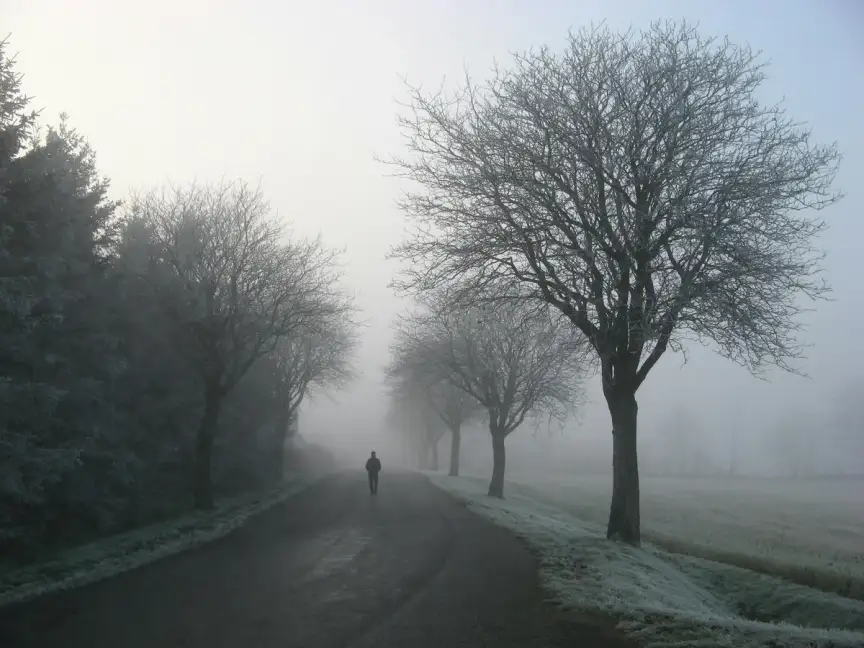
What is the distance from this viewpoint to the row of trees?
12508 millimetres

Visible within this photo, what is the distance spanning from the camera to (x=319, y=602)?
29.4 feet

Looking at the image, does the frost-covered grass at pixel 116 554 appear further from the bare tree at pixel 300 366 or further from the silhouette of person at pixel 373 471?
the bare tree at pixel 300 366

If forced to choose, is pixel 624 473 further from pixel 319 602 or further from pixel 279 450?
pixel 279 450

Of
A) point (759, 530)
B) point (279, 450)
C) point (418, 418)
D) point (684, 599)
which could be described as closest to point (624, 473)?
point (684, 599)

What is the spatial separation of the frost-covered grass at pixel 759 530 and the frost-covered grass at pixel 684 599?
2191mm

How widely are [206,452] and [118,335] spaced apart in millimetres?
5691

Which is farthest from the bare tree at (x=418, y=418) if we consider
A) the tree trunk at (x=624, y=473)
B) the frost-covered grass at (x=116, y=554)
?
the tree trunk at (x=624, y=473)

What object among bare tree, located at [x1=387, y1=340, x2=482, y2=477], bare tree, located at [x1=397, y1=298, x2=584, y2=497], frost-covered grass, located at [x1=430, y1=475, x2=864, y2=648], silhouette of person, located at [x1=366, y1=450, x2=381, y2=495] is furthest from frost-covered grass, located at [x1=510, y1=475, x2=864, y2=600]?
silhouette of person, located at [x1=366, y1=450, x2=381, y2=495]

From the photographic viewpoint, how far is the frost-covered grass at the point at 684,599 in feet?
23.0

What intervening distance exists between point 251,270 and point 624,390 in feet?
47.1

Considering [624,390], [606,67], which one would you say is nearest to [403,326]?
[624,390]

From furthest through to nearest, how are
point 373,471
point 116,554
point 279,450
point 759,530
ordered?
1. point 279,450
2. point 759,530
3. point 373,471
4. point 116,554

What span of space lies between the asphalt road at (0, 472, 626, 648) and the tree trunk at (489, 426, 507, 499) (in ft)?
52.4

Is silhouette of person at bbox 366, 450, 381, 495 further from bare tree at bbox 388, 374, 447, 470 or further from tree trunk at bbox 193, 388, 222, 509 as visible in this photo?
bare tree at bbox 388, 374, 447, 470
